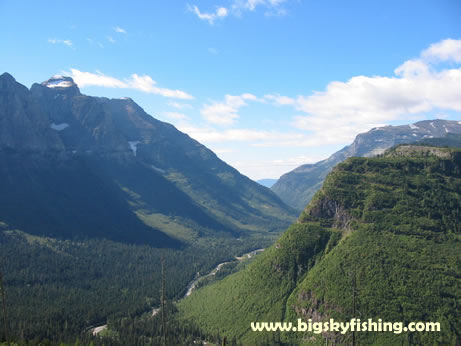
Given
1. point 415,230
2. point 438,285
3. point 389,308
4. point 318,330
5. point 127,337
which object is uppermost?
point 415,230

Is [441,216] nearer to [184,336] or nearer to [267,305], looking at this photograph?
[267,305]

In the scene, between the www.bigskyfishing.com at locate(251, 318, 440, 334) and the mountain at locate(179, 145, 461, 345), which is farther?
the mountain at locate(179, 145, 461, 345)

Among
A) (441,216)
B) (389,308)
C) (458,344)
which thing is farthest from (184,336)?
(441,216)

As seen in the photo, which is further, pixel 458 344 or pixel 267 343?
pixel 267 343

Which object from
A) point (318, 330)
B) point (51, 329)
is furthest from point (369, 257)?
point (51, 329)

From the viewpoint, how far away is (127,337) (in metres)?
181

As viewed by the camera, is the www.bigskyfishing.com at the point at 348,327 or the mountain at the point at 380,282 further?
the mountain at the point at 380,282

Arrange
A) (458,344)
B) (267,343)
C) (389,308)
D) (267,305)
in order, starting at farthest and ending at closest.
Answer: (267,305) < (267,343) < (389,308) < (458,344)

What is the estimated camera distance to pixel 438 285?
498 feet

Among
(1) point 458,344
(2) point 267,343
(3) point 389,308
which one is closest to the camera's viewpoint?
(1) point 458,344

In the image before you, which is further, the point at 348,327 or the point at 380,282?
the point at 380,282

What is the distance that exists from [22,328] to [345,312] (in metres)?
162

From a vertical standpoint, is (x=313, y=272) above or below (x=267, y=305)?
above

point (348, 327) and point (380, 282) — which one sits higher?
point (380, 282)
